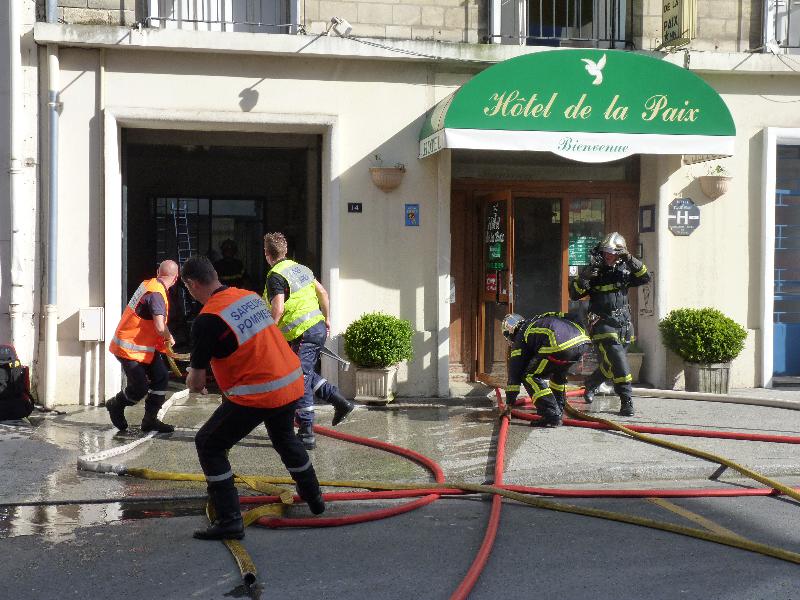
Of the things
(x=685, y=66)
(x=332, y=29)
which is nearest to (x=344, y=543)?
(x=332, y=29)

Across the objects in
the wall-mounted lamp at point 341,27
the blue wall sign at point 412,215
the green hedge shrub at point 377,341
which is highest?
the wall-mounted lamp at point 341,27

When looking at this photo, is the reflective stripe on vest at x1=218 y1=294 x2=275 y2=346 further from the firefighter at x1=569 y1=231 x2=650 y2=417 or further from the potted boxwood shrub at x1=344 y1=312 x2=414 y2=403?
the firefighter at x1=569 y1=231 x2=650 y2=417

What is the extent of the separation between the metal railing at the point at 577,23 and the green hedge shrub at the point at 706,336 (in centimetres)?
323

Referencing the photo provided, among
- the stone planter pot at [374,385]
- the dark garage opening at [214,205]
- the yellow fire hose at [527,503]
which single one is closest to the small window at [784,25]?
the dark garage opening at [214,205]

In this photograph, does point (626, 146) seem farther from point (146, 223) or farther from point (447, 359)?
point (146, 223)

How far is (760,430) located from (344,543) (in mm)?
4962

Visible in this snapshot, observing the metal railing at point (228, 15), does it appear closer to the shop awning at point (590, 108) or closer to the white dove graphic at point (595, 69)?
the shop awning at point (590, 108)

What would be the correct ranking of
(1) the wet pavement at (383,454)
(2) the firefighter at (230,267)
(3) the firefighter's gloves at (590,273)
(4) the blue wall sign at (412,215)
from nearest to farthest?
(1) the wet pavement at (383,454) < (3) the firefighter's gloves at (590,273) < (4) the blue wall sign at (412,215) < (2) the firefighter at (230,267)

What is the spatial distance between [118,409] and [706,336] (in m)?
6.19

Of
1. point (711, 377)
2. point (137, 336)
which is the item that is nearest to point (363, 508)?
point (137, 336)

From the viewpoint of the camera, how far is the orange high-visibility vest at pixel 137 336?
850cm

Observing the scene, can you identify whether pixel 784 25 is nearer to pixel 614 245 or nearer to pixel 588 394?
pixel 614 245

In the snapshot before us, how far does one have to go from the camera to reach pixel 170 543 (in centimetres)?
553

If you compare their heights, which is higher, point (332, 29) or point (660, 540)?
point (332, 29)
